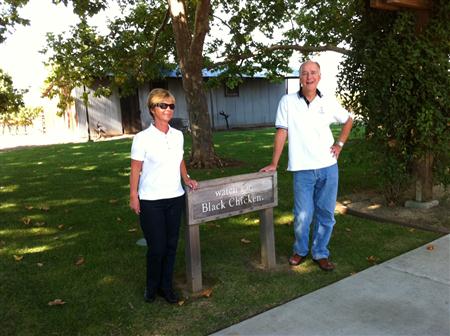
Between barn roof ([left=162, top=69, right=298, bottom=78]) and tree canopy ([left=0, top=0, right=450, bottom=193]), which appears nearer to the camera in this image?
tree canopy ([left=0, top=0, right=450, bottom=193])

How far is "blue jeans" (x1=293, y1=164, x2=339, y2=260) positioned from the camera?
4.12m

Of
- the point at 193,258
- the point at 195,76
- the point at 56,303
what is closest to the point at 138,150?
the point at 193,258

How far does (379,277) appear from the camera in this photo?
407 centimetres

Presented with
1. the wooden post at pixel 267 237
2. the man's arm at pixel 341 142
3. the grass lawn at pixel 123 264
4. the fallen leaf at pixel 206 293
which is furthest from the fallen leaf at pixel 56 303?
the man's arm at pixel 341 142

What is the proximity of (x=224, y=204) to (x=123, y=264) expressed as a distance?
144 cm

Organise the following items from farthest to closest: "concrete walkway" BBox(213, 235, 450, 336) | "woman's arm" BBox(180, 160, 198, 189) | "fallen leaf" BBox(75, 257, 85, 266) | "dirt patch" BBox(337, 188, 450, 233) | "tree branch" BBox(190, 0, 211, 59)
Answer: "tree branch" BBox(190, 0, 211, 59)
"dirt patch" BBox(337, 188, 450, 233)
"fallen leaf" BBox(75, 257, 85, 266)
"woman's arm" BBox(180, 160, 198, 189)
"concrete walkway" BBox(213, 235, 450, 336)

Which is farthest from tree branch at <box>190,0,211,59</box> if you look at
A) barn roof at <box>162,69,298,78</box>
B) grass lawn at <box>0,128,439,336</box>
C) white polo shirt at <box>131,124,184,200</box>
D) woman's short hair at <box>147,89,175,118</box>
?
white polo shirt at <box>131,124,184,200</box>

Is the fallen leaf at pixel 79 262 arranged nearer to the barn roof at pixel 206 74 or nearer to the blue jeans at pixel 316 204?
the blue jeans at pixel 316 204

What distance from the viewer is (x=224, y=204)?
3.90m

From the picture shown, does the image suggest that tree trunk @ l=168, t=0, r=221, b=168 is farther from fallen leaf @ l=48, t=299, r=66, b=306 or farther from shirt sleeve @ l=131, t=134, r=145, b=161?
shirt sleeve @ l=131, t=134, r=145, b=161

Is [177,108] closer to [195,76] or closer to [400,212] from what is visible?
[195,76]

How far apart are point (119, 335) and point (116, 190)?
5556 millimetres

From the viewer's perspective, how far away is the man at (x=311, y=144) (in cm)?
404

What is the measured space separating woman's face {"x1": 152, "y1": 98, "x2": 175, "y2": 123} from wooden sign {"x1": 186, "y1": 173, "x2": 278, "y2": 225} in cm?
66
